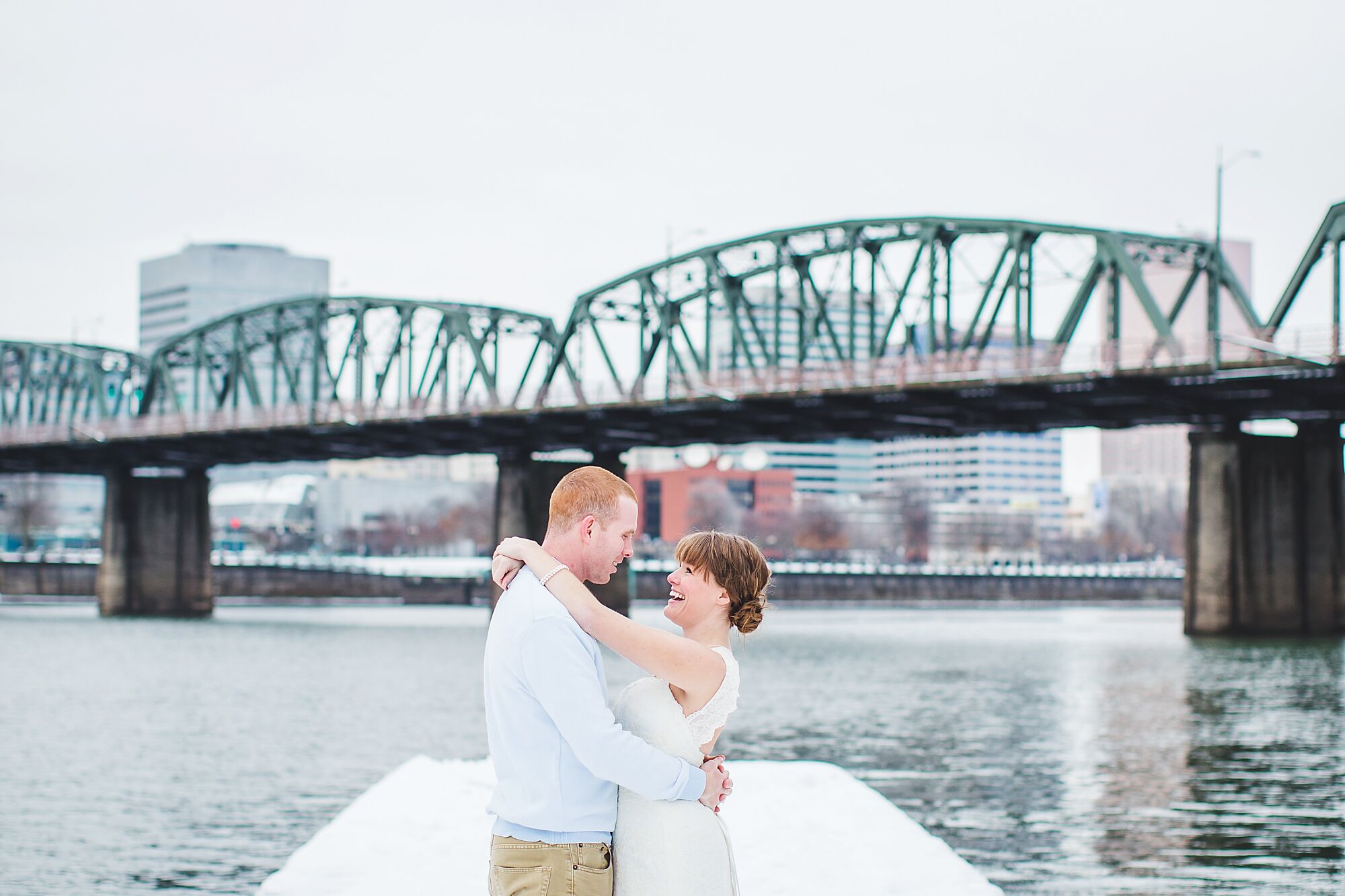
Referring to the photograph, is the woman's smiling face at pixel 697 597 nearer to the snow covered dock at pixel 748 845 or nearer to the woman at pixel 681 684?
the woman at pixel 681 684

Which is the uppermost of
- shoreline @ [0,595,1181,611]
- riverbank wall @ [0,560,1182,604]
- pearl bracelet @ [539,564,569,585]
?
pearl bracelet @ [539,564,569,585]

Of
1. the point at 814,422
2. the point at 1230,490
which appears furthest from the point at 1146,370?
the point at 814,422

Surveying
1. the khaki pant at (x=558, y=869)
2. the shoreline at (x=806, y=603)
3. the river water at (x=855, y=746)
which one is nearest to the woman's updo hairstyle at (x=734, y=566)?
A: the khaki pant at (x=558, y=869)

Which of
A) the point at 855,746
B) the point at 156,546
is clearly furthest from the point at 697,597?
the point at 156,546

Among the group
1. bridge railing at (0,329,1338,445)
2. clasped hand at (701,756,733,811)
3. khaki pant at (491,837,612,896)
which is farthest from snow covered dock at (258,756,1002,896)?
bridge railing at (0,329,1338,445)

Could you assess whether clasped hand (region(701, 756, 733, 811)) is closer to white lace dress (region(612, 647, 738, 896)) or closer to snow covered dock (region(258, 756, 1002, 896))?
white lace dress (region(612, 647, 738, 896))

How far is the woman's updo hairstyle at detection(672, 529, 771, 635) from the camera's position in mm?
6547

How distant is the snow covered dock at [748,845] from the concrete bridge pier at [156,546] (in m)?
90.0

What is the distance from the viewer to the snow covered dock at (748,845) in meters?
12.2

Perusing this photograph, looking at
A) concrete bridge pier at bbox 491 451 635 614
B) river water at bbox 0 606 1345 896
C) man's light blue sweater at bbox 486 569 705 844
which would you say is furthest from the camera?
concrete bridge pier at bbox 491 451 635 614

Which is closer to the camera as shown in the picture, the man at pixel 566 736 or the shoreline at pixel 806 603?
the man at pixel 566 736

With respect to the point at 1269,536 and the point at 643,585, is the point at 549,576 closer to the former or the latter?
the point at 1269,536

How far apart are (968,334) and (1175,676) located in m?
20.3

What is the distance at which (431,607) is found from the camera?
402ft
